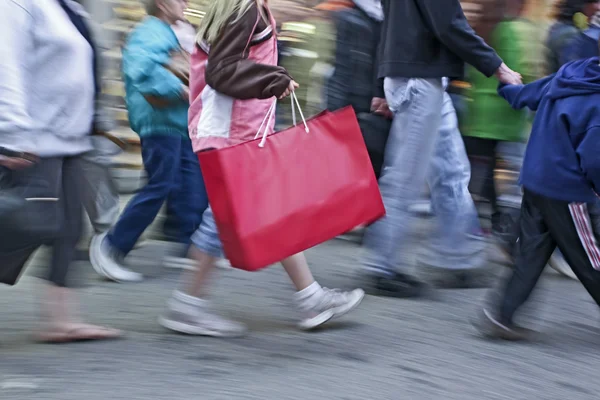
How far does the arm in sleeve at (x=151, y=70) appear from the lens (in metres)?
5.78

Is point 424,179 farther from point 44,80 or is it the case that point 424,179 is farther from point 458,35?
point 44,80

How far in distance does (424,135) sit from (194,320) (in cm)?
155

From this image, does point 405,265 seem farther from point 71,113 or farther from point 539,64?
point 71,113

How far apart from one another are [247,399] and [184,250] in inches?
99.9

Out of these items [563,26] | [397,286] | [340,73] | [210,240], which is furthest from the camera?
[563,26]

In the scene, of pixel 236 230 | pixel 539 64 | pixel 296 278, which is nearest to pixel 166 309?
pixel 296 278

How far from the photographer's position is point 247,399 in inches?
148

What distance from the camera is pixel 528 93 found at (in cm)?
468

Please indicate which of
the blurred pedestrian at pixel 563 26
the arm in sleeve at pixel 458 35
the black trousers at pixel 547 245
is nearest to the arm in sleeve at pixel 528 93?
the arm in sleeve at pixel 458 35

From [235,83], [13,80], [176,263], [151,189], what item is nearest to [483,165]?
[176,263]

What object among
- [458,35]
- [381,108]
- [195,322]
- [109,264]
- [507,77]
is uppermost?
[458,35]

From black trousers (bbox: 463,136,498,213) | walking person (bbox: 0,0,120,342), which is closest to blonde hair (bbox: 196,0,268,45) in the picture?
walking person (bbox: 0,0,120,342)

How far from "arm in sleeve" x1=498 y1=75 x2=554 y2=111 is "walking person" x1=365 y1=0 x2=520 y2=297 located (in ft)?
0.42

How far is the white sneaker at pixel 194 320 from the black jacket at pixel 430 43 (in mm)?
1568
